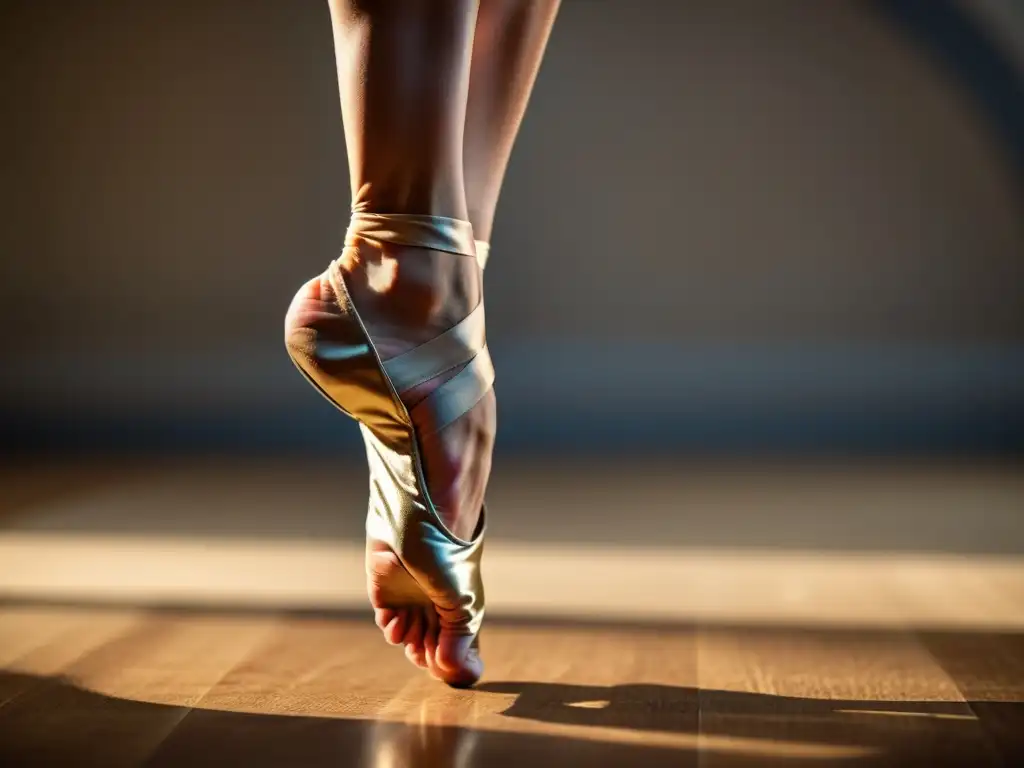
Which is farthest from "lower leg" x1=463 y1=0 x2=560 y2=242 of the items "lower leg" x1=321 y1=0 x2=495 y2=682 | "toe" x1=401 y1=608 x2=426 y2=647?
"toe" x1=401 y1=608 x2=426 y2=647

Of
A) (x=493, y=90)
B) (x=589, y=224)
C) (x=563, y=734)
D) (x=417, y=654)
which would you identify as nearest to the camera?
(x=563, y=734)

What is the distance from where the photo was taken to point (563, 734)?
0.74m

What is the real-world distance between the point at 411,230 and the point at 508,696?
313 mm

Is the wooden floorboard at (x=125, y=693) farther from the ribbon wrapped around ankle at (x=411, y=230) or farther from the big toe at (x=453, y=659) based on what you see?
the ribbon wrapped around ankle at (x=411, y=230)

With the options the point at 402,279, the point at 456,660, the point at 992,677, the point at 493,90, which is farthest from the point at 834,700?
the point at 493,90

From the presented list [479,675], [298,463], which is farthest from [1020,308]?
[479,675]

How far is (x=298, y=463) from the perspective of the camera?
1.91 meters

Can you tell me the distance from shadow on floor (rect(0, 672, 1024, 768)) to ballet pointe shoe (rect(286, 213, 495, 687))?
3.3 inches

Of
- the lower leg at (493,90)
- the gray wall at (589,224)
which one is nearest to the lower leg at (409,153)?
the lower leg at (493,90)

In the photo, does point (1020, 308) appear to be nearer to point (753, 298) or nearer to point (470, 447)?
point (753, 298)

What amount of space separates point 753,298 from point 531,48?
136 centimetres

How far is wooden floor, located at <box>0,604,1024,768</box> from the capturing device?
71cm

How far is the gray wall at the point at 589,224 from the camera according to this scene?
2189mm

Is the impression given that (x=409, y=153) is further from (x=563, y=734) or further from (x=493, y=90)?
(x=563, y=734)
